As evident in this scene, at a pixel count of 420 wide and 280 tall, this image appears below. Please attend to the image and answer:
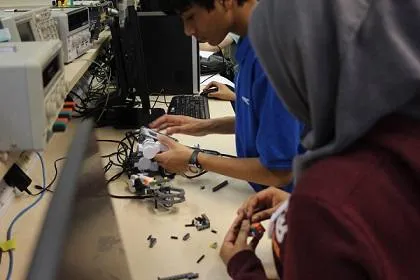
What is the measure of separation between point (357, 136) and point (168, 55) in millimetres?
1899

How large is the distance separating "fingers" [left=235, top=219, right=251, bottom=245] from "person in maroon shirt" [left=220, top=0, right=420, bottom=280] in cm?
50

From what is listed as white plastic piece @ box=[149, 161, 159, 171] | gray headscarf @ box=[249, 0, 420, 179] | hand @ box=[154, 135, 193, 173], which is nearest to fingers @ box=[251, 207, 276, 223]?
hand @ box=[154, 135, 193, 173]

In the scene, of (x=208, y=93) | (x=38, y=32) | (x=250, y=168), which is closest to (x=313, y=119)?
(x=250, y=168)

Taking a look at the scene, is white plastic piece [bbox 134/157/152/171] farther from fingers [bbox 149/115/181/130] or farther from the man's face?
the man's face

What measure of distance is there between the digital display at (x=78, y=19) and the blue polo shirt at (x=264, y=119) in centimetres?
85

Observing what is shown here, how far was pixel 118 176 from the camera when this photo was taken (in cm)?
150

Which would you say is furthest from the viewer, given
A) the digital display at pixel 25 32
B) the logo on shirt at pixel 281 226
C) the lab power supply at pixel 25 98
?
the digital display at pixel 25 32

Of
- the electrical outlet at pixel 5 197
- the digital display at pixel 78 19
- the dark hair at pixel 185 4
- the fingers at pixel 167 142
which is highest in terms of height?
the dark hair at pixel 185 4

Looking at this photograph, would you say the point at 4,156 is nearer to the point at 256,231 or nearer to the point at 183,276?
the point at 183,276

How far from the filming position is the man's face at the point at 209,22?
133cm

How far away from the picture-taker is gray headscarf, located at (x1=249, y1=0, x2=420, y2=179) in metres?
0.53

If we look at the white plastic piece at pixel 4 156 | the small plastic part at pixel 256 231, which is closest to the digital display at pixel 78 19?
the white plastic piece at pixel 4 156

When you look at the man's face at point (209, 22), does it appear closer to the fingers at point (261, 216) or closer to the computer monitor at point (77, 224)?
the fingers at point (261, 216)

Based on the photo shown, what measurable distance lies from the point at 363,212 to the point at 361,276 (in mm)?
81
